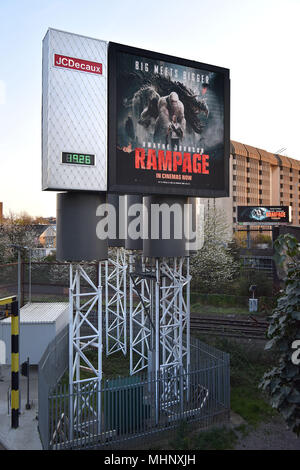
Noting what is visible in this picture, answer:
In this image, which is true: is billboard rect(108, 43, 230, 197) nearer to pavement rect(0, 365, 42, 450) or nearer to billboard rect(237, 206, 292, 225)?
pavement rect(0, 365, 42, 450)

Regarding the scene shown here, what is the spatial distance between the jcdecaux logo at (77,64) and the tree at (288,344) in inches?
301

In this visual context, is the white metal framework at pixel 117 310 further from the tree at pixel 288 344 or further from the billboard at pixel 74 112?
the tree at pixel 288 344

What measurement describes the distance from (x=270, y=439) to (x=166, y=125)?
10.9 m

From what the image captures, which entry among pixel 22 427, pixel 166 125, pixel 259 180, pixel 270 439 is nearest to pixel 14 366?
pixel 22 427

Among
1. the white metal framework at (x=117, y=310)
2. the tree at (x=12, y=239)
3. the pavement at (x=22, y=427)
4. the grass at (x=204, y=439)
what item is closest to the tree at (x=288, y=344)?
the grass at (x=204, y=439)

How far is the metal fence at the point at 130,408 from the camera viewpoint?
11.1 m

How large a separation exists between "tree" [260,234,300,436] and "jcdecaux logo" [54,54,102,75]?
7.64 meters

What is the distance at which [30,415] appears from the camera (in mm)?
14000

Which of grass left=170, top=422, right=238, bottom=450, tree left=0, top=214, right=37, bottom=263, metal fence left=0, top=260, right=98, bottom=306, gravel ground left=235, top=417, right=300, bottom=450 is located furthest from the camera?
tree left=0, top=214, right=37, bottom=263

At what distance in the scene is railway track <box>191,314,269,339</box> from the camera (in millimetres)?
24673

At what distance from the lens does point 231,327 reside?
2636cm

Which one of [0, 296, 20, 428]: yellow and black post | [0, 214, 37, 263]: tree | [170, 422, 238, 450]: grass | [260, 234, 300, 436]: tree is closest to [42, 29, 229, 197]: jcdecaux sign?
[0, 296, 20, 428]: yellow and black post

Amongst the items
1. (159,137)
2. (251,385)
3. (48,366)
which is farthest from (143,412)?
(159,137)

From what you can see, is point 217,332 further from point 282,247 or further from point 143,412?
point 282,247
